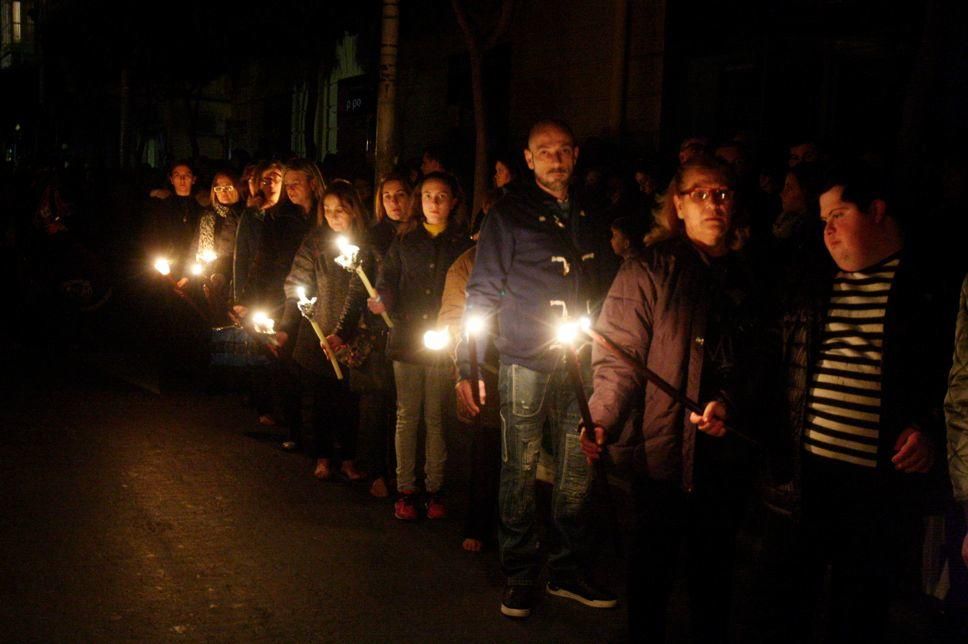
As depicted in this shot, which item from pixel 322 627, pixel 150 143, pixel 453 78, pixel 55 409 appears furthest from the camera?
pixel 150 143

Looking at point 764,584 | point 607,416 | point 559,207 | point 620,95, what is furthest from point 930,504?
point 620,95

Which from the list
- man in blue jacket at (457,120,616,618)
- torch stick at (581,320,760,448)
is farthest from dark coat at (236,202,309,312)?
torch stick at (581,320,760,448)

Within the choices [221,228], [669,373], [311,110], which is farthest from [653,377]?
[311,110]

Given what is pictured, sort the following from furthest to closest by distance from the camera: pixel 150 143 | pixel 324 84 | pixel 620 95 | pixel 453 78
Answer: pixel 150 143 → pixel 324 84 → pixel 453 78 → pixel 620 95

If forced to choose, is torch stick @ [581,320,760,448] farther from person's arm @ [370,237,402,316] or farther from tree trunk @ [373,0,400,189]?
tree trunk @ [373,0,400,189]

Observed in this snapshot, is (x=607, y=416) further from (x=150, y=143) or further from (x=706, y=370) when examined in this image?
(x=150, y=143)

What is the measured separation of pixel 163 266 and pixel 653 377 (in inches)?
257

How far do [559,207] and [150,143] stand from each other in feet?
135

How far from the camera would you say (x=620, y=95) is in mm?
14625

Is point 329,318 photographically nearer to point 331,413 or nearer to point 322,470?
point 331,413

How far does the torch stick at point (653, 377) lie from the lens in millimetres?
3977

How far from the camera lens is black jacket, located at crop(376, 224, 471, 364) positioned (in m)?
6.59

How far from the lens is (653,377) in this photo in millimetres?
3980

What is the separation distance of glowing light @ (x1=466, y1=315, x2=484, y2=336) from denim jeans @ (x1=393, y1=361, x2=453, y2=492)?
5.10 feet
